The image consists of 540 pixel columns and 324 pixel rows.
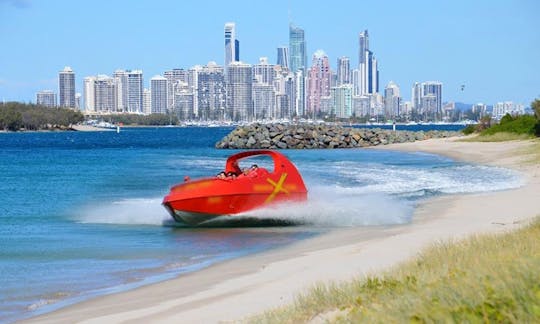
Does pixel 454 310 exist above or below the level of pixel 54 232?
above

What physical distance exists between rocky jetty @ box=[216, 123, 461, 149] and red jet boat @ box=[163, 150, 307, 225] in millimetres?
68275

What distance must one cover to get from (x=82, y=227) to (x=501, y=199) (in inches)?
429

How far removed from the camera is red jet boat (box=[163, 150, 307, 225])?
72.8ft

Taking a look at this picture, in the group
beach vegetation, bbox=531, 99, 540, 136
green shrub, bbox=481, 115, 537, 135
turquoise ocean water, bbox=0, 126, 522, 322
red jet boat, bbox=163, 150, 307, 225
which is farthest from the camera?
green shrub, bbox=481, 115, 537, 135

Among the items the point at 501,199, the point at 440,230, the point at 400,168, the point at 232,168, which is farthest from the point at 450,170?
the point at 440,230

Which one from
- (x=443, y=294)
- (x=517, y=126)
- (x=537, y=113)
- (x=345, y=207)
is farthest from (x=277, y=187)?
(x=517, y=126)

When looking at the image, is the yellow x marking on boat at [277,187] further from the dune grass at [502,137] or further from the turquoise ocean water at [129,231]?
the dune grass at [502,137]

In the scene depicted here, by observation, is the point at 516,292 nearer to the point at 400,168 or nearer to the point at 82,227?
the point at 82,227

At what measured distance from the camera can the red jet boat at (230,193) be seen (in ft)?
72.8

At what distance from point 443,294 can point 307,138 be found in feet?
281

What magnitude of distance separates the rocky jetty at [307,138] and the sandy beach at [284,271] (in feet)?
222

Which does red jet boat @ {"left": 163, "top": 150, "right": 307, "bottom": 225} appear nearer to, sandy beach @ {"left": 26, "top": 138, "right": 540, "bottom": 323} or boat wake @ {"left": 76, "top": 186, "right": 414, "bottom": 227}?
boat wake @ {"left": 76, "top": 186, "right": 414, "bottom": 227}

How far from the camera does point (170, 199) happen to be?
73.6 feet

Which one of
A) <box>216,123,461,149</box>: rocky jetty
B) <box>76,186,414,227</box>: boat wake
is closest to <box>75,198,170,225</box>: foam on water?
<box>76,186,414,227</box>: boat wake
